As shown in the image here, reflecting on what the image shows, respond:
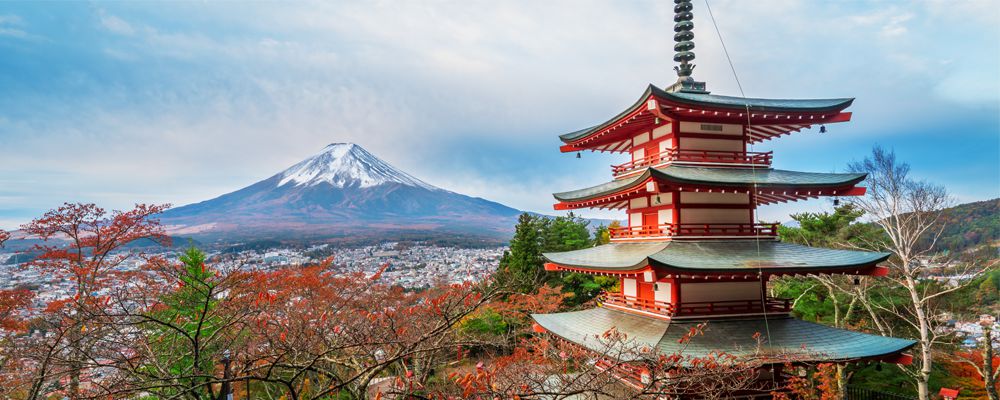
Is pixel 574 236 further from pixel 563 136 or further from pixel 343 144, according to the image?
pixel 343 144

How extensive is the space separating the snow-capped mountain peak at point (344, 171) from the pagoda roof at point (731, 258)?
67.5m

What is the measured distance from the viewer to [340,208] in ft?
215

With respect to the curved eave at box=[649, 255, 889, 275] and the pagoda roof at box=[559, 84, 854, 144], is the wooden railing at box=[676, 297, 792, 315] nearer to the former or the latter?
the curved eave at box=[649, 255, 889, 275]

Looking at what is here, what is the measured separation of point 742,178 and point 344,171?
7449 cm

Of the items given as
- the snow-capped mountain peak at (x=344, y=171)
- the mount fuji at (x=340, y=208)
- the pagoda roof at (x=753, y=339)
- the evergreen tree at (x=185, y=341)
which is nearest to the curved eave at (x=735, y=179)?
the pagoda roof at (x=753, y=339)

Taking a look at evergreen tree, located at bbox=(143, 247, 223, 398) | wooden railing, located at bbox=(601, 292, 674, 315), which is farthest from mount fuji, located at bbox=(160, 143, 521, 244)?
wooden railing, located at bbox=(601, 292, 674, 315)

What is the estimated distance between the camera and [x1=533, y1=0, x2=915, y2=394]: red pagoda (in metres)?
8.66

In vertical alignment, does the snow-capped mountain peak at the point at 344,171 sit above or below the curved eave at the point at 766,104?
above

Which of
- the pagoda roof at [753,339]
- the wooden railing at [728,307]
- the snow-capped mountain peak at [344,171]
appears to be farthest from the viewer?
the snow-capped mountain peak at [344,171]

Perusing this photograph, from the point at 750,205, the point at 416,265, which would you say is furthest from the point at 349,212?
the point at 750,205

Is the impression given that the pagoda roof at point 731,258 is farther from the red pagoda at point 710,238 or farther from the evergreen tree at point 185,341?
the evergreen tree at point 185,341

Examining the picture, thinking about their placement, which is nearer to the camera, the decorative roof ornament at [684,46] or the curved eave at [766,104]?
the curved eave at [766,104]

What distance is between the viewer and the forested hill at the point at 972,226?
2534cm

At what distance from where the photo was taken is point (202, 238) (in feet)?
145
